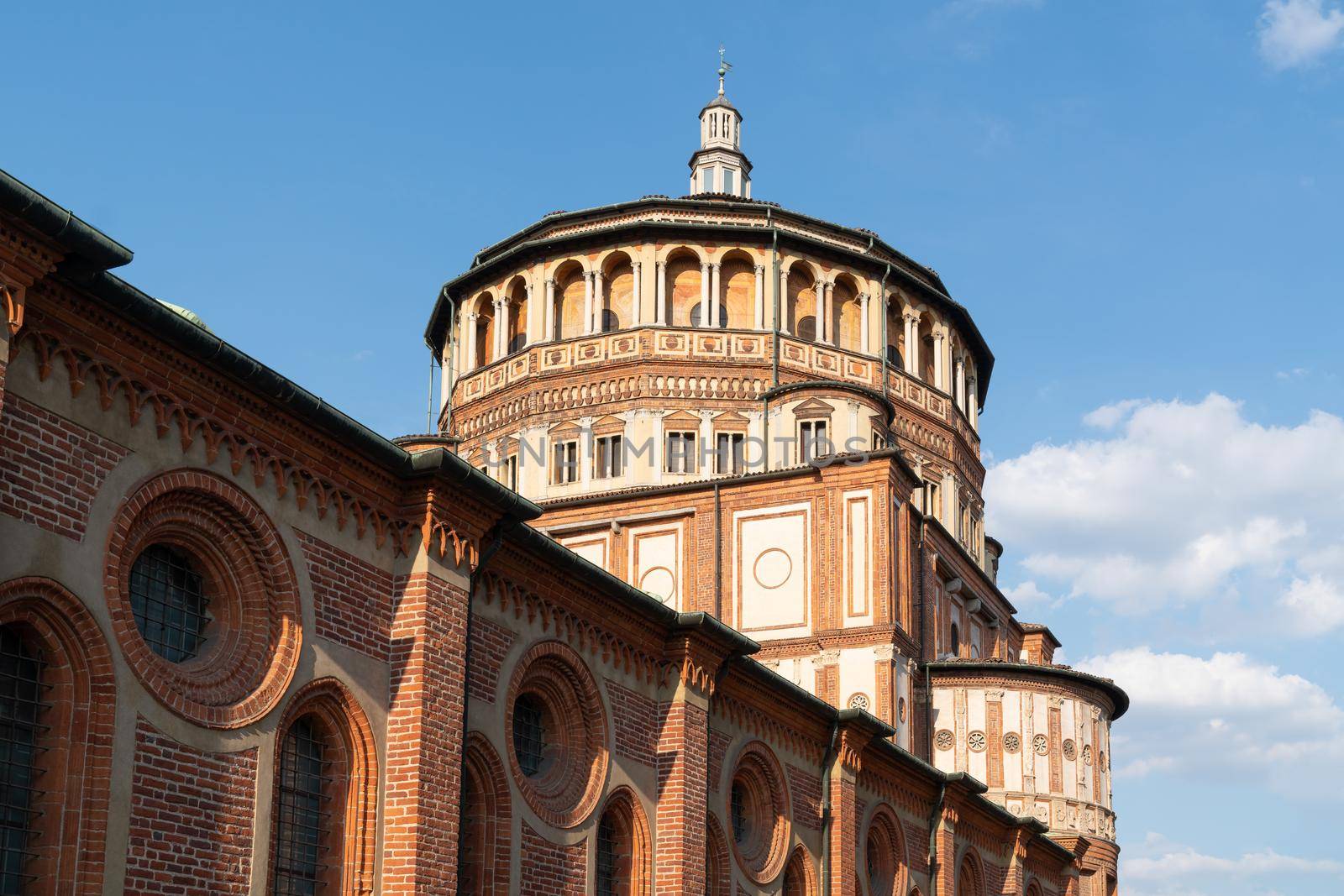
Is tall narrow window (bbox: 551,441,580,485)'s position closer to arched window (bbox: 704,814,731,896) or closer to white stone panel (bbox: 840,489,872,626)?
white stone panel (bbox: 840,489,872,626)

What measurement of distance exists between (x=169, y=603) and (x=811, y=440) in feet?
95.9

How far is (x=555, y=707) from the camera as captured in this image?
1995 centimetres

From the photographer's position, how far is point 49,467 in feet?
41.8

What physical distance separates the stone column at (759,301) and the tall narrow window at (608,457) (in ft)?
16.5

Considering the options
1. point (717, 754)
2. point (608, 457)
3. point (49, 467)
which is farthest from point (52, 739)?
point (608, 457)

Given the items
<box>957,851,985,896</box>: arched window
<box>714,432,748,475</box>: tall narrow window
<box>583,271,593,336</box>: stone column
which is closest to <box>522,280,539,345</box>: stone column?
<box>583,271,593,336</box>: stone column

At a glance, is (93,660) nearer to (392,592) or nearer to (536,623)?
(392,592)

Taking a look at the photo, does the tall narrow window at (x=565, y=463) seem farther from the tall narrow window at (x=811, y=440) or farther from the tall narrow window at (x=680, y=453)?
the tall narrow window at (x=811, y=440)

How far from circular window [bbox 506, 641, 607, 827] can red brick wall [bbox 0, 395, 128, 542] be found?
6.62 metres

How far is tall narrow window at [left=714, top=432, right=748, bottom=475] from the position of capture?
146 feet

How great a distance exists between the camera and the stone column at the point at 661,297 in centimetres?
4631

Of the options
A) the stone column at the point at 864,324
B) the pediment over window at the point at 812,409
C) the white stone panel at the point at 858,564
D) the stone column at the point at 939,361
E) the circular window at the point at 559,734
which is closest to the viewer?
the circular window at the point at 559,734

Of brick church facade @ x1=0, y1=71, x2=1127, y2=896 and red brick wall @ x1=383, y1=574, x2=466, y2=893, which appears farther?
red brick wall @ x1=383, y1=574, x2=466, y2=893

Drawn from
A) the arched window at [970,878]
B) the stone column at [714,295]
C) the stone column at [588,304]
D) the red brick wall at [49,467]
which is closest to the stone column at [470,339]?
the stone column at [588,304]
